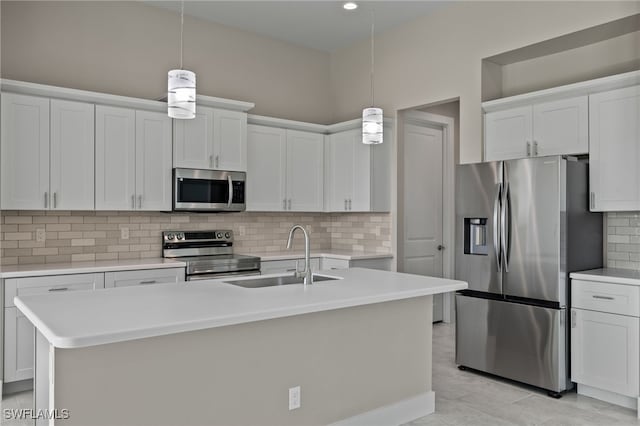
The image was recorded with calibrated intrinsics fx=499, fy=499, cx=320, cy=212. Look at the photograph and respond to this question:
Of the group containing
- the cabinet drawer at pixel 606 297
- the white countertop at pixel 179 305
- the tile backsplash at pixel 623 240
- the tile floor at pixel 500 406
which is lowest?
the tile floor at pixel 500 406

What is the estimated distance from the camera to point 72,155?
4.12 m

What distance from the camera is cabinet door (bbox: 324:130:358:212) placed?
18.4 feet

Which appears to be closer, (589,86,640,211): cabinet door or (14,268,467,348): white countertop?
(14,268,467,348): white countertop

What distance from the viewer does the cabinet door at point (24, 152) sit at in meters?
3.81

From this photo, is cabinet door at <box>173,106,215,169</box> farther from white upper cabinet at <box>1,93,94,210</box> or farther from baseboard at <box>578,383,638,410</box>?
baseboard at <box>578,383,638,410</box>

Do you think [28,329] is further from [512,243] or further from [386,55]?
[386,55]

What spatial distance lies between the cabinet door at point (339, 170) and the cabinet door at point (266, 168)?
0.59 metres

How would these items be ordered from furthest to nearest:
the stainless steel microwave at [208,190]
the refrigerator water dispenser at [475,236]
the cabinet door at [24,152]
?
the stainless steel microwave at [208,190]
the refrigerator water dispenser at [475,236]
the cabinet door at [24,152]

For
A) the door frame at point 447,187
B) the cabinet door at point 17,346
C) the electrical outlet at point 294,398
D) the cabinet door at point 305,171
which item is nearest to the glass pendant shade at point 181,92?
the electrical outlet at point 294,398

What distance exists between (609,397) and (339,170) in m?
3.37

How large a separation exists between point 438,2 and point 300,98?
6.57ft

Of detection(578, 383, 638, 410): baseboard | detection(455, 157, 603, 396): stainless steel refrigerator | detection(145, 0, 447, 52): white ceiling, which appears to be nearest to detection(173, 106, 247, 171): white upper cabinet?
detection(145, 0, 447, 52): white ceiling

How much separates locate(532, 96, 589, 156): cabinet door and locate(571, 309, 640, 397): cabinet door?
1.27m

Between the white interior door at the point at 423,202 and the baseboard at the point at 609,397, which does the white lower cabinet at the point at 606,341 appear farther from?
the white interior door at the point at 423,202
